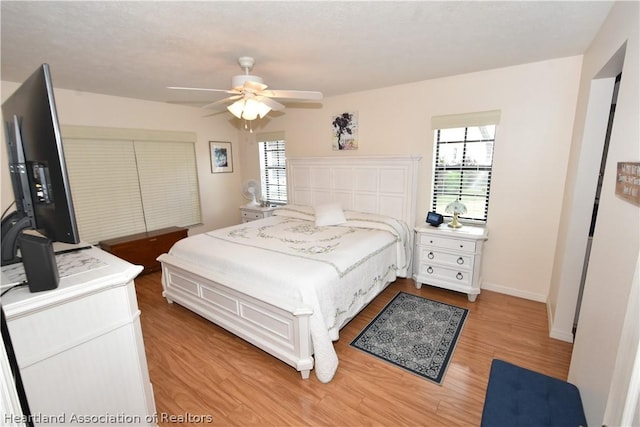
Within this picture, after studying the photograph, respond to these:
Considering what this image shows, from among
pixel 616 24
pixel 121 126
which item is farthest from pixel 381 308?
pixel 121 126

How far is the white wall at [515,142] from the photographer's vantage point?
276cm

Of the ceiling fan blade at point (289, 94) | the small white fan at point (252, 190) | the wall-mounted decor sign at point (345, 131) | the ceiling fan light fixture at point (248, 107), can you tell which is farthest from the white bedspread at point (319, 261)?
the small white fan at point (252, 190)

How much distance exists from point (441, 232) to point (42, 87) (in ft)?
10.7

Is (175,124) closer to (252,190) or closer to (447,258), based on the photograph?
(252,190)

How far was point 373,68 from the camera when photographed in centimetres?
288

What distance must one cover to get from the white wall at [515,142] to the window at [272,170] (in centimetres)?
205

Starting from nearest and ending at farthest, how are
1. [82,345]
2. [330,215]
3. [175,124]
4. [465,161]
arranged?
[82,345] < [465,161] < [330,215] < [175,124]

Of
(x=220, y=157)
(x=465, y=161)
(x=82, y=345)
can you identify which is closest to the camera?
(x=82, y=345)

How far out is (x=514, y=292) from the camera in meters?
3.20

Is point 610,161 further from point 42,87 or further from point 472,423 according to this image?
point 42,87

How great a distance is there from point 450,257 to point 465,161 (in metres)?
1.17

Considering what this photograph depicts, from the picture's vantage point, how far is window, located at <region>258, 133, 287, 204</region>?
511 centimetres

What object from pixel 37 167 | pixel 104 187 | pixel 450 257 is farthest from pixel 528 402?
pixel 104 187

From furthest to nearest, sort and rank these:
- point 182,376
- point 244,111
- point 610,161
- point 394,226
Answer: point 394,226
point 244,111
point 182,376
point 610,161
